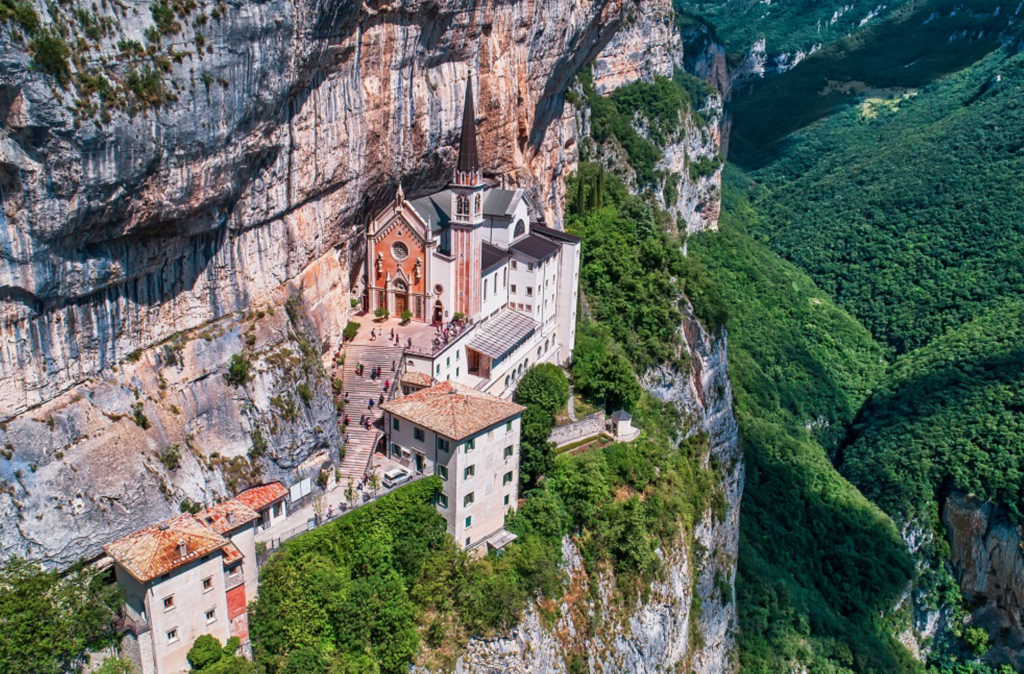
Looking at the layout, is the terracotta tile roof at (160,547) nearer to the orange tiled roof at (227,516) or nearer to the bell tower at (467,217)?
the orange tiled roof at (227,516)

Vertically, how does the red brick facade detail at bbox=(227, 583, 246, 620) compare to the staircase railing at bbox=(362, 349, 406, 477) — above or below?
below

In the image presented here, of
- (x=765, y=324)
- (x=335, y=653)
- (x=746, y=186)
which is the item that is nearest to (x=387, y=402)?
(x=335, y=653)

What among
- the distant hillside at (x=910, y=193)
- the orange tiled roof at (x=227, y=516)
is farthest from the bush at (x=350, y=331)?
the distant hillside at (x=910, y=193)

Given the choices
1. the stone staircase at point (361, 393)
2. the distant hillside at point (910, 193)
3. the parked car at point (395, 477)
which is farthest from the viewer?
the distant hillside at point (910, 193)

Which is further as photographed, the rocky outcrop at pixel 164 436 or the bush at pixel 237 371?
the bush at pixel 237 371

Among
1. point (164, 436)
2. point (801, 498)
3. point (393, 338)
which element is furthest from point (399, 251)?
point (801, 498)

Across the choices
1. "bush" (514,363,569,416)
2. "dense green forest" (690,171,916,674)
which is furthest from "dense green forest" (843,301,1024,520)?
"bush" (514,363,569,416)

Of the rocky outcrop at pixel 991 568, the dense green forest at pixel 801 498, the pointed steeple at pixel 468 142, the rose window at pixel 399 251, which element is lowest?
the rocky outcrop at pixel 991 568

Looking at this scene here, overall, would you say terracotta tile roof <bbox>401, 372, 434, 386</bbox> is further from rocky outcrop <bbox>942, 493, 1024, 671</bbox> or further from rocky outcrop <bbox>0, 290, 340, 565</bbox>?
rocky outcrop <bbox>942, 493, 1024, 671</bbox>
